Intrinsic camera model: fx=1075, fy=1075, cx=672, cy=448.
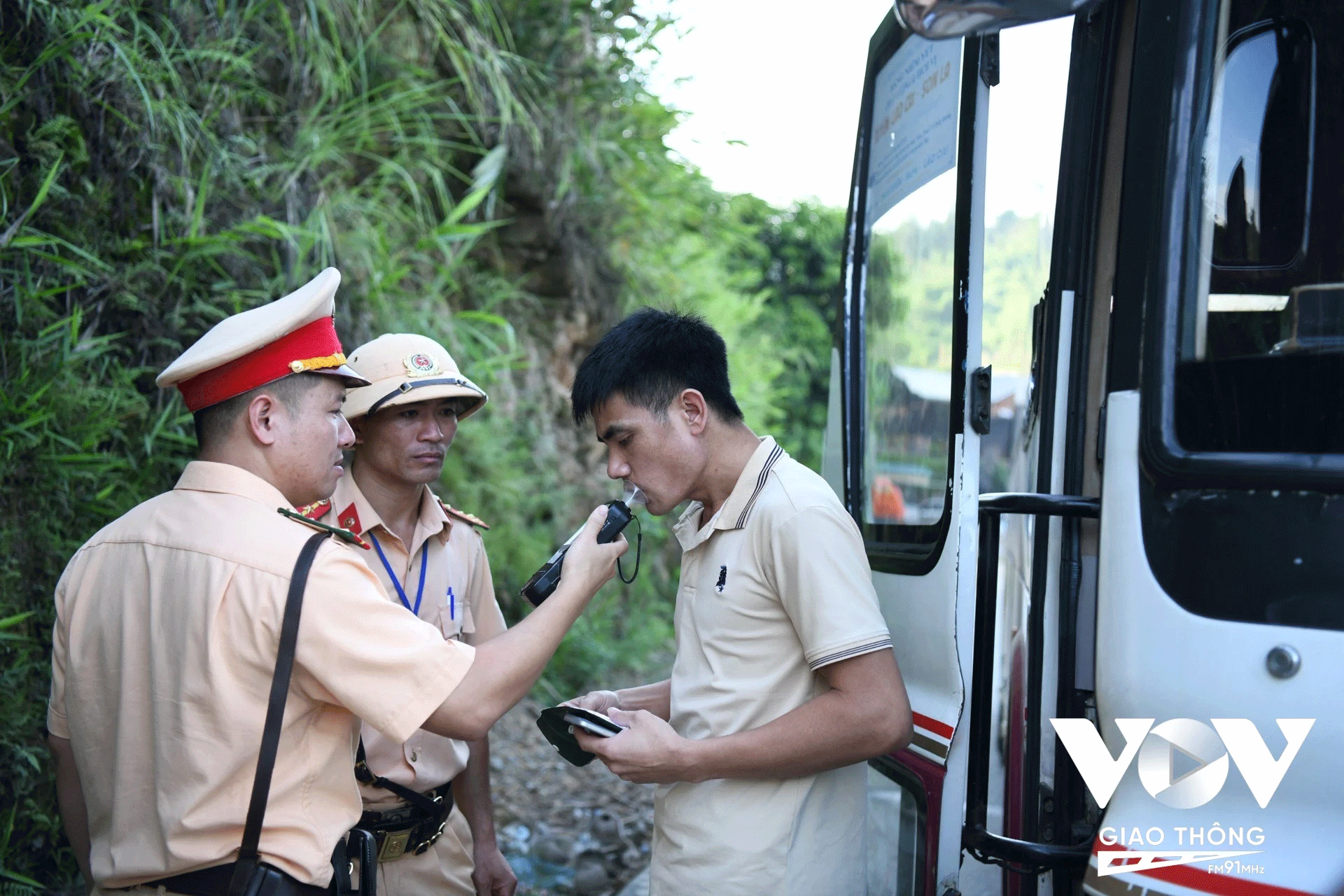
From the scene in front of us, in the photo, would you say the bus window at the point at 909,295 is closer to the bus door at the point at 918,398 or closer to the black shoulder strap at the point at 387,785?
the bus door at the point at 918,398

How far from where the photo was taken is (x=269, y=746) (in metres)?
1.74

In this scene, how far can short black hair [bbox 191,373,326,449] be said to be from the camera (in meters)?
1.95

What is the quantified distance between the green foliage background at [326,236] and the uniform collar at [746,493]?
99cm

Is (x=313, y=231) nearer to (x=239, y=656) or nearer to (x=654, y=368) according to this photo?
(x=654, y=368)

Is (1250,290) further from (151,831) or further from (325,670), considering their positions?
(151,831)

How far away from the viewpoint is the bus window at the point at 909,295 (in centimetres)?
240

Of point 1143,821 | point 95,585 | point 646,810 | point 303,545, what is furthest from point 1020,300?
point 646,810

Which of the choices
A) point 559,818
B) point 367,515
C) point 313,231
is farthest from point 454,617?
point 559,818

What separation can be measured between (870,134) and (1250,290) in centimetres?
145

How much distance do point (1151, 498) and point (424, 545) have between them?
70.5 inches

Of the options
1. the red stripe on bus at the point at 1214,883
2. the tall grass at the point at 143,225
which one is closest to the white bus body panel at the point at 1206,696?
the red stripe on bus at the point at 1214,883

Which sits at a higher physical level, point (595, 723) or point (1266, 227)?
point (1266, 227)

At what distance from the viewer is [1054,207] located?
6.89 ft

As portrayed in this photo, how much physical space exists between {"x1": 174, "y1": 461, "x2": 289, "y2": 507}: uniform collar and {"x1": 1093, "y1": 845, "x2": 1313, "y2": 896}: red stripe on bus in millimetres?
1539
